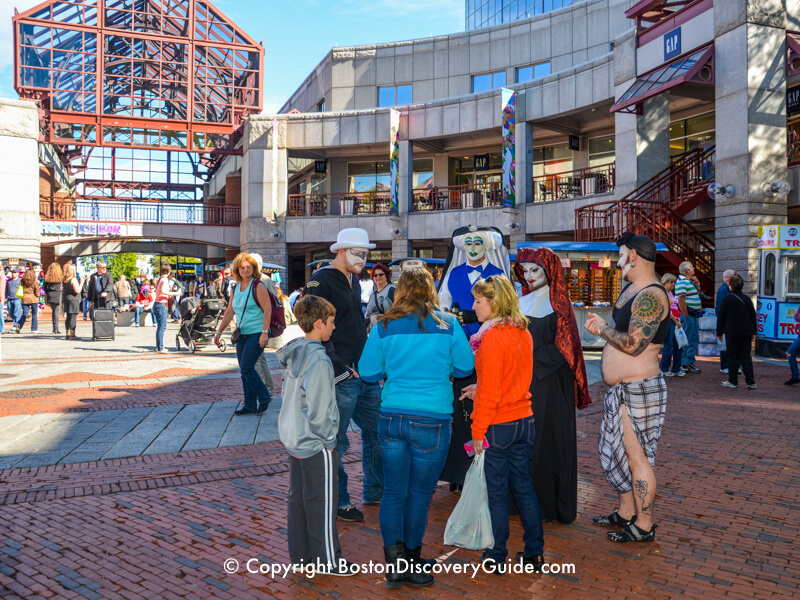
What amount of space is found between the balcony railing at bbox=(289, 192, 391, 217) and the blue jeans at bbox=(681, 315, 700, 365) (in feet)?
60.9

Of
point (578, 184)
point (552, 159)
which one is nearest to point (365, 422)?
point (578, 184)

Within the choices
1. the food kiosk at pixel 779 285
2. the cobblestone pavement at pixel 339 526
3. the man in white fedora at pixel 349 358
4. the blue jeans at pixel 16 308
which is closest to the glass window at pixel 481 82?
the food kiosk at pixel 779 285

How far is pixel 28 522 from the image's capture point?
448 cm

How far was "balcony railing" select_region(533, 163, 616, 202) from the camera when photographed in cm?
2395

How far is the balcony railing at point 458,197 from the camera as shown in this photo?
90.8ft

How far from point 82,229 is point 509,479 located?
30.2 metres

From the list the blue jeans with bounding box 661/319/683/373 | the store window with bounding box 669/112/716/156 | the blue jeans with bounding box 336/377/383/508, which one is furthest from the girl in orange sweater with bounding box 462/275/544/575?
the store window with bounding box 669/112/716/156

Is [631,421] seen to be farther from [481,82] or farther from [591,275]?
[481,82]

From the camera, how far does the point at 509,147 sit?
25.6 m

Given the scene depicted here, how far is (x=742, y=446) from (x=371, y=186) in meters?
27.3

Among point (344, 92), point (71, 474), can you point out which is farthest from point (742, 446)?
point (344, 92)

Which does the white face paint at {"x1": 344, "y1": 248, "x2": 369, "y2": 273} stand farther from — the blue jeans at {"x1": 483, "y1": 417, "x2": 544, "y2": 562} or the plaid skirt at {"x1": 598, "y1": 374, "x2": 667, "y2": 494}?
the plaid skirt at {"x1": 598, "y1": 374, "x2": 667, "y2": 494}

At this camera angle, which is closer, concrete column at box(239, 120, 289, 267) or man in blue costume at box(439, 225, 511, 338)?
man in blue costume at box(439, 225, 511, 338)

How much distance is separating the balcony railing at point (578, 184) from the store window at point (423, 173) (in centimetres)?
574
